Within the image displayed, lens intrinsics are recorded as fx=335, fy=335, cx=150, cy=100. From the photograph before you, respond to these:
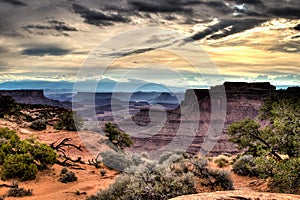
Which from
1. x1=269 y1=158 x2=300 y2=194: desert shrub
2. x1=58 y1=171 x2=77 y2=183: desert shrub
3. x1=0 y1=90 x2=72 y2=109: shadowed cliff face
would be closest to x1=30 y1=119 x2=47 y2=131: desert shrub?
x1=58 y1=171 x2=77 y2=183: desert shrub

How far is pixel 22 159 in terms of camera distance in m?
14.6

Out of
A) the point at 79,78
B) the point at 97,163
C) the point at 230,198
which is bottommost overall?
the point at 97,163

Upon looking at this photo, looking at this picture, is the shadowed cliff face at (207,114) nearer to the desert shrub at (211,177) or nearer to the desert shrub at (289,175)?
the desert shrub at (211,177)

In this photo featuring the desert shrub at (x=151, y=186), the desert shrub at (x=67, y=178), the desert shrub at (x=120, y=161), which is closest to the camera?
the desert shrub at (x=151, y=186)

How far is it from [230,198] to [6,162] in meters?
11.6

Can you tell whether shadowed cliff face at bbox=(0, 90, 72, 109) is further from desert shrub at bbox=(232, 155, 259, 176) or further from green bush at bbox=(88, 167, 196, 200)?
green bush at bbox=(88, 167, 196, 200)

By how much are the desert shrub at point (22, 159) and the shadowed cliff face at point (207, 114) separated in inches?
1629

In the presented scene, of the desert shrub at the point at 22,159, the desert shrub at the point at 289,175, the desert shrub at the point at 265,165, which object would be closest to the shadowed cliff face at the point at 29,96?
the desert shrub at the point at 22,159

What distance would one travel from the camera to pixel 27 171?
14250 mm

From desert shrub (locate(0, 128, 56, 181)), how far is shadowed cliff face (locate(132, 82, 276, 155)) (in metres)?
41.4

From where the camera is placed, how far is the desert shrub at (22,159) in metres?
14.1

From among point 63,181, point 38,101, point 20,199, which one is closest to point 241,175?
point 63,181

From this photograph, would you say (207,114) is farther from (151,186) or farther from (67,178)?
(151,186)

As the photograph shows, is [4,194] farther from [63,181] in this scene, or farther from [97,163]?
[97,163]
